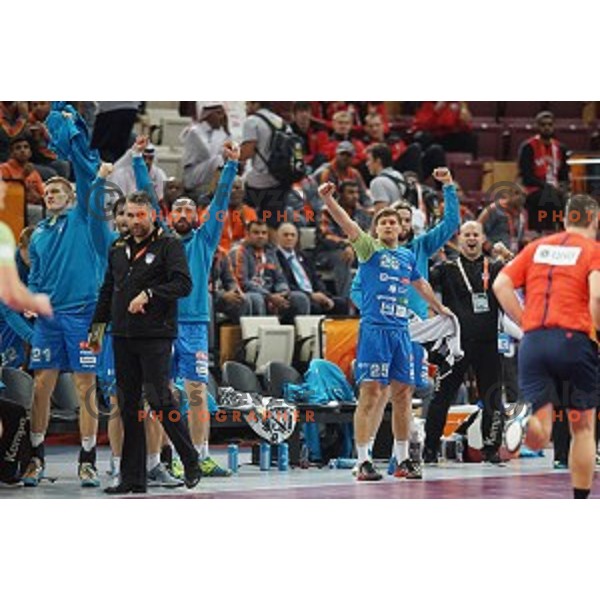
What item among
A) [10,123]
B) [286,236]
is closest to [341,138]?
[286,236]

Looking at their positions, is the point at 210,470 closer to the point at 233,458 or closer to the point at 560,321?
the point at 233,458

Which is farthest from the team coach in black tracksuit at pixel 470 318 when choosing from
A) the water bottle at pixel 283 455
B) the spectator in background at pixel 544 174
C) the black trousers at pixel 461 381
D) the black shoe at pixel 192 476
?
the black shoe at pixel 192 476

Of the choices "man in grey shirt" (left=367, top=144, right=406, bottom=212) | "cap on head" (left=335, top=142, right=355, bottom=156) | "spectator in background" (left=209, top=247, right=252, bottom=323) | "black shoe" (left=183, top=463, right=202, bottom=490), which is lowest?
"black shoe" (left=183, top=463, right=202, bottom=490)

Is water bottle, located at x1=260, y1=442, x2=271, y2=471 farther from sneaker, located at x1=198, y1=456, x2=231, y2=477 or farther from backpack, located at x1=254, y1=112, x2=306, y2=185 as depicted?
backpack, located at x1=254, y1=112, x2=306, y2=185

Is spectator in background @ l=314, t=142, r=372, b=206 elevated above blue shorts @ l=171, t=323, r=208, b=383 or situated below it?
above

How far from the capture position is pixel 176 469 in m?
11.2

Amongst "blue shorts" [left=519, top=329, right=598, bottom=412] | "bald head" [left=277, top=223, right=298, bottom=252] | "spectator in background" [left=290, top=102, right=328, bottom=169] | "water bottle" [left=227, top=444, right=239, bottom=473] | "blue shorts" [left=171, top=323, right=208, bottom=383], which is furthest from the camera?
"spectator in background" [left=290, top=102, right=328, bottom=169]

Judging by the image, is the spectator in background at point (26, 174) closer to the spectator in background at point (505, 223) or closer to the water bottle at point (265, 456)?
the water bottle at point (265, 456)

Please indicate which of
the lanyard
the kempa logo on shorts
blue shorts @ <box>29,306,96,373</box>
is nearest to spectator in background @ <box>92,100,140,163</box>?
blue shorts @ <box>29,306,96,373</box>

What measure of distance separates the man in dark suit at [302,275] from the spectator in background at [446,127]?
1406mm

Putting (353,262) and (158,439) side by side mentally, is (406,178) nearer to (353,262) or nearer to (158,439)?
(353,262)

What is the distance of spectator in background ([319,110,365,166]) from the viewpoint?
13602mm

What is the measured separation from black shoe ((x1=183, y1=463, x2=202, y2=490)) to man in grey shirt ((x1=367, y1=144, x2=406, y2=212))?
2639 millimetres
